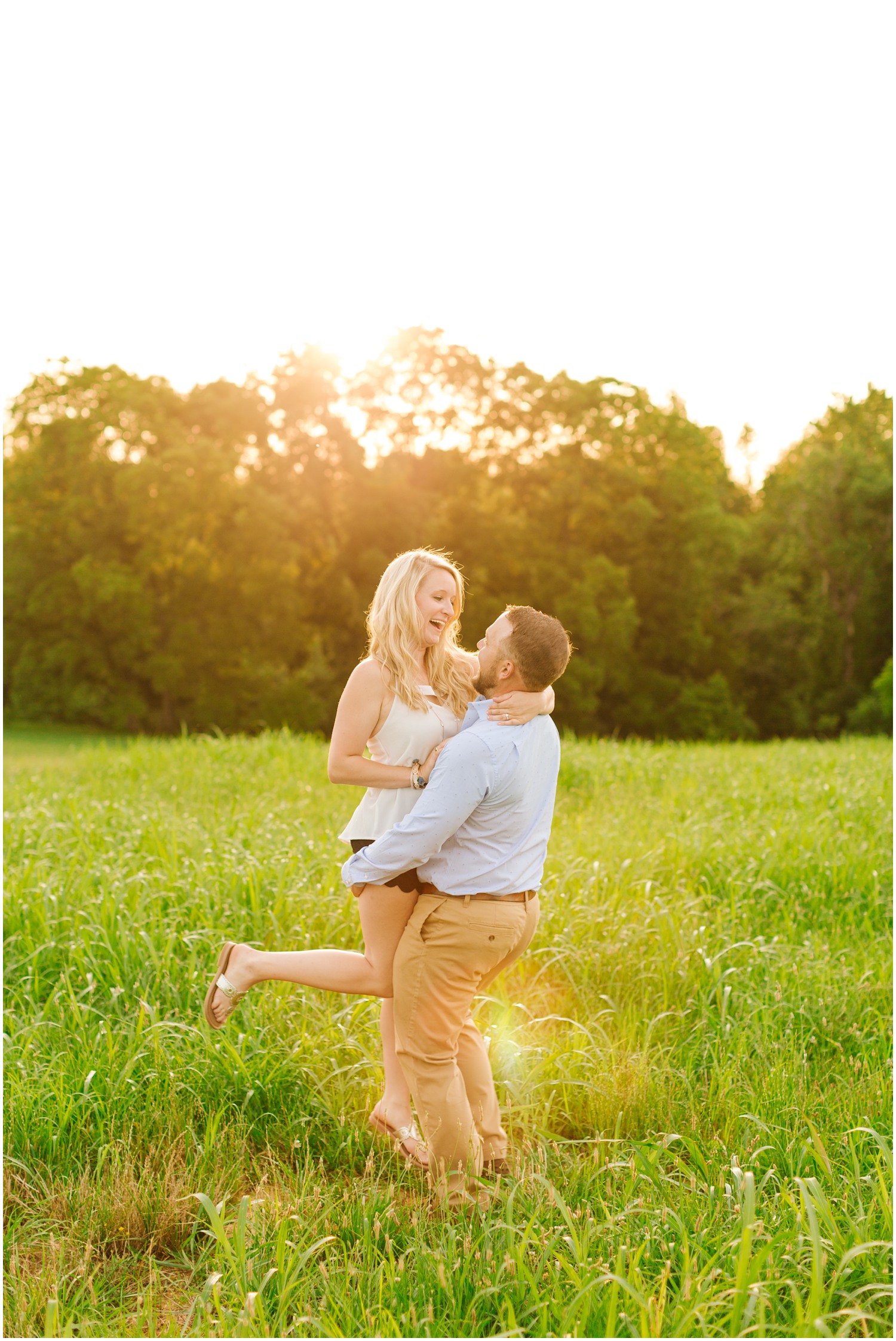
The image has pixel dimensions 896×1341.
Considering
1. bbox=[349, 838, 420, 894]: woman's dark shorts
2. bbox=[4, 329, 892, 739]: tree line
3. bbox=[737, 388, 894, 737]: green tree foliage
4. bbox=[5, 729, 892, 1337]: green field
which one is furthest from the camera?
bbox=[737, 388, 894, 737]: green tree foliage

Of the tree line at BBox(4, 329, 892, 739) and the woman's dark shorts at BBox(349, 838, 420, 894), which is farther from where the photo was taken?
the tree line at BBox(4, 329, 892, 739)

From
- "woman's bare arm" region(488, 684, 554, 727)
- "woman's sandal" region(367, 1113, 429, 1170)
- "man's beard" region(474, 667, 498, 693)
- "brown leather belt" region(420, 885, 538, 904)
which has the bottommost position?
"woman's sandal" region(367, 1113, 429, 1170)

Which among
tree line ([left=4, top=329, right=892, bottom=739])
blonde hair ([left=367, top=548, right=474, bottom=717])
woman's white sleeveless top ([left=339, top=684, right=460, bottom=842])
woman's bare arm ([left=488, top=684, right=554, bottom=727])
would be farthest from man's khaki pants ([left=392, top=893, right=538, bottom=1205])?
tree line ([left=4, top=329, right=892, bottom=739])

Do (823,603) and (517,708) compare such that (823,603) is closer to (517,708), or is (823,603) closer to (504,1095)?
(504,1095)

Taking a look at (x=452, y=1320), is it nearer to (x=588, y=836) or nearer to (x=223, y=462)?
(x=588, y=836)

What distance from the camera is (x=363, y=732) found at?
3.20 metres

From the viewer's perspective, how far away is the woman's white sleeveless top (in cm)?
321

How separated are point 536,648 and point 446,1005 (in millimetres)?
1157

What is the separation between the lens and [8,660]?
27.1 metres

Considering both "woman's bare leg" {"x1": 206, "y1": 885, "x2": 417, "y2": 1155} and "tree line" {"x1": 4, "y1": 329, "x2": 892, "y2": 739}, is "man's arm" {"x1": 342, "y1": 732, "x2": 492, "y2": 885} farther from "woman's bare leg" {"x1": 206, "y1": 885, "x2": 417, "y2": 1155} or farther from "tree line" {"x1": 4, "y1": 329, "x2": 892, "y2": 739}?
"tree line" {"x1": 4, "y1": 329, "x2": 892, "y2": 739}

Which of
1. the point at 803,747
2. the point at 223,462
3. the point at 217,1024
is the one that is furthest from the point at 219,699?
the point at 217,1024

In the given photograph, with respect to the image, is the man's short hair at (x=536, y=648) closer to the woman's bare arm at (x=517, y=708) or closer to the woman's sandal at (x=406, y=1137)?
the woman's bare arm at (x=517, y=708)

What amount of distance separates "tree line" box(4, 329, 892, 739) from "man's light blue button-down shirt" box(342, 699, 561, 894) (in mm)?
21534

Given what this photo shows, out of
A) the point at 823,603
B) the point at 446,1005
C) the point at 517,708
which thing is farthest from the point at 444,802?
the point at 823,603
